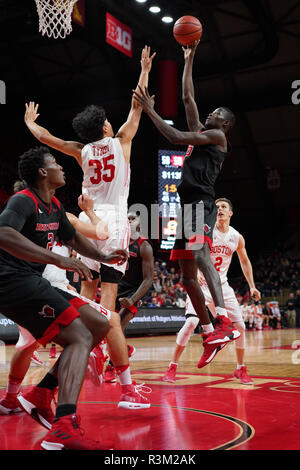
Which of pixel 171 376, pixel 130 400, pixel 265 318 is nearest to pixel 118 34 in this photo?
pixel 265 318

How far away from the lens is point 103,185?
15.5ft

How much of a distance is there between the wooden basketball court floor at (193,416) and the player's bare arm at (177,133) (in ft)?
7.03

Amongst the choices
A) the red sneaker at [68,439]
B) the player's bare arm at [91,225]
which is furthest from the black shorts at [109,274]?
the red sneaker at [68,439]

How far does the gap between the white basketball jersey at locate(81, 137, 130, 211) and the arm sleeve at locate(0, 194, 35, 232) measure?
1.45 metres

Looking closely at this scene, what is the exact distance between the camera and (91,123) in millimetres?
4738

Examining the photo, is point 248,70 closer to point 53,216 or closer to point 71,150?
point 71,150

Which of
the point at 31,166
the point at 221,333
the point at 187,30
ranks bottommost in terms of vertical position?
the point at 221,333

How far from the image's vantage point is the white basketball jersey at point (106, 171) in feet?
15.4

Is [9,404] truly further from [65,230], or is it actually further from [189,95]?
[189,95]

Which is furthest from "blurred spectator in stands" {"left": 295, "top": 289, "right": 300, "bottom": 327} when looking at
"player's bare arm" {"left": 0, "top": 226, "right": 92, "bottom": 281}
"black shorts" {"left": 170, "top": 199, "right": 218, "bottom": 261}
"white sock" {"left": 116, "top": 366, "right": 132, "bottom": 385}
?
"player's bare arm" {"left": 0, "top": 226, "right": 92, "bottom": 281}

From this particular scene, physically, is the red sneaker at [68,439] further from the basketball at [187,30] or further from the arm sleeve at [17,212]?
the basketball at [187,30]

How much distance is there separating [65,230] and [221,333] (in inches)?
58.6

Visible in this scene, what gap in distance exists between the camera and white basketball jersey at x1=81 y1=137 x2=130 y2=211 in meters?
4.69
